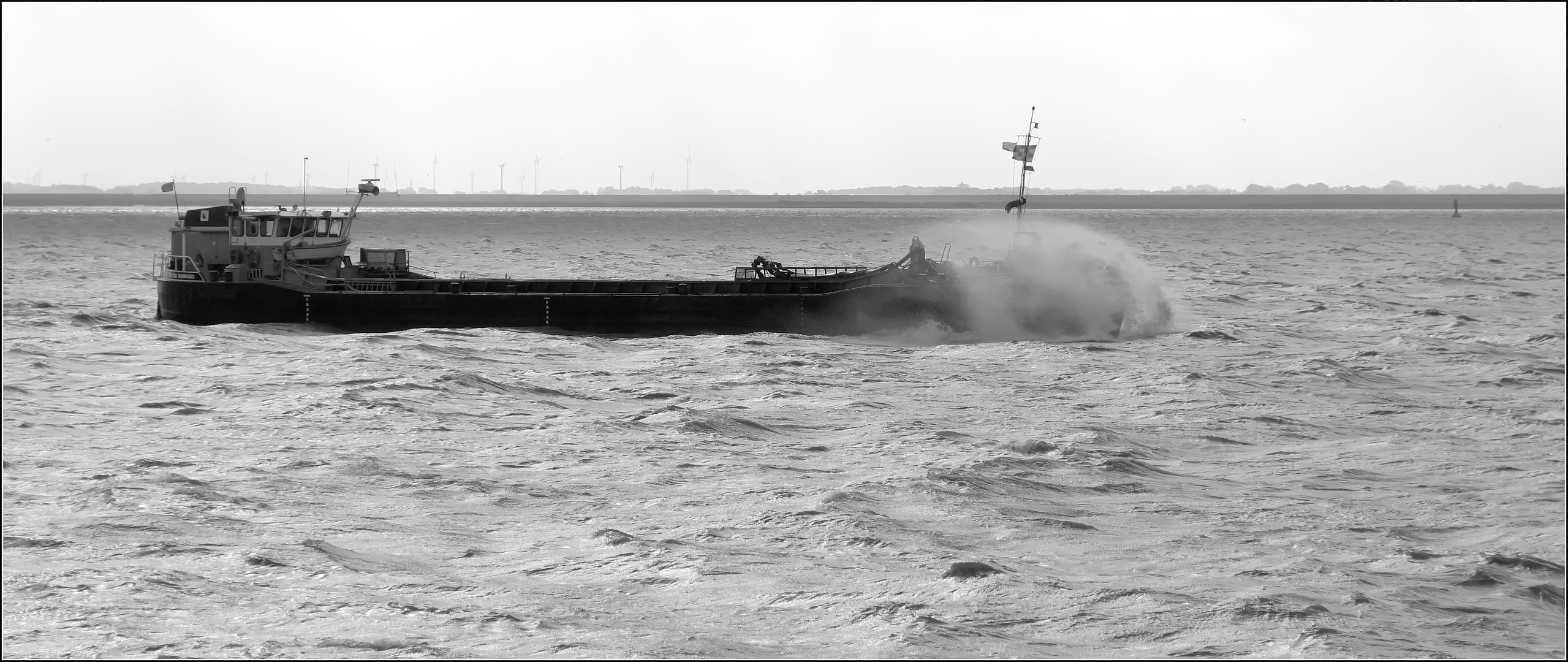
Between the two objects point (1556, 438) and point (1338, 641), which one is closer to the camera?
point (1338, 641)

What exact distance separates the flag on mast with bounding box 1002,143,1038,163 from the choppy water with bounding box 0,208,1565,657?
6.45 meters

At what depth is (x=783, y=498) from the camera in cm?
1912

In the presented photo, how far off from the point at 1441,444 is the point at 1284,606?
11285 mm

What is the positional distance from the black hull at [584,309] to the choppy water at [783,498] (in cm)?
274

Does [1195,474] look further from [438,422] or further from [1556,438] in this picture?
[438,422]

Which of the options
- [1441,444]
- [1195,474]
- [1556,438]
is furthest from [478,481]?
[1556,438]

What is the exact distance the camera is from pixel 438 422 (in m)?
25.5

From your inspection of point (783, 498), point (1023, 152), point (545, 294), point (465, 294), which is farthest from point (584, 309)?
point (783, 498)

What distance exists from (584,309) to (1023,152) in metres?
15.6

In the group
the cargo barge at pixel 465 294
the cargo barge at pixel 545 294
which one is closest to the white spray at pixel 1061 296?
the cargo barge at pixel 545 294

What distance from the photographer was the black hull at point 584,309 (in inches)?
1690

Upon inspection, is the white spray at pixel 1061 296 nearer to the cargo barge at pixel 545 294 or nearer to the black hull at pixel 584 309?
Result: the cargo barge at pixel 545 294

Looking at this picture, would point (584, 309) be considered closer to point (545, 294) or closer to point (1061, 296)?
point (545, 294)

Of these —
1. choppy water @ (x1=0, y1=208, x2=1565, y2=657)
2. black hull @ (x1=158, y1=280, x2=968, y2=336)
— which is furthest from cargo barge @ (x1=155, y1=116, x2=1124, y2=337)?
choppy water @ (x1=0, y1=208, x2=1565, y2=657)
